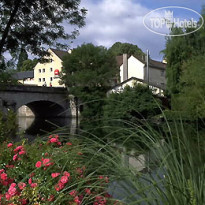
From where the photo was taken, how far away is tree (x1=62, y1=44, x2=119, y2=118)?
36.0 meters

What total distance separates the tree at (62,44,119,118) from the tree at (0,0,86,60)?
26999 mm

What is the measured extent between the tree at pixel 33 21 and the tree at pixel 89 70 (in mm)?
26999

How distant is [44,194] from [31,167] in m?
0.47

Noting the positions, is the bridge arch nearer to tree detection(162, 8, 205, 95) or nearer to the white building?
the white building

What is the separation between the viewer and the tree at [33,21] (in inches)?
293

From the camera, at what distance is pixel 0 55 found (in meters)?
7.49

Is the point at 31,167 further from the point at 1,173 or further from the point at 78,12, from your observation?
the point at 78,12

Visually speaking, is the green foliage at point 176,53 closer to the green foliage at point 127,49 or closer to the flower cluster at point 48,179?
the flower cluster at point 48,179

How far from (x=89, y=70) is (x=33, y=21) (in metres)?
28.8

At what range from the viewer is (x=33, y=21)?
770 cm

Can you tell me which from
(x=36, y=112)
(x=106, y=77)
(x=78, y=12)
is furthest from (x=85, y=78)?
(x=78, y=12)

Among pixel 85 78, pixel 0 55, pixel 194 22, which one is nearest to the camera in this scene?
pixel 0 55

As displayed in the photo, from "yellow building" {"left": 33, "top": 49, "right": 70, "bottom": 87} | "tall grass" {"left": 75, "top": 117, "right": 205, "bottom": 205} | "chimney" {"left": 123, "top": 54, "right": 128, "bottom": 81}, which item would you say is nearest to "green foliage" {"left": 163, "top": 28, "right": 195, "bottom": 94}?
"chimney" {"left": 123, "top": 54, "right": 128, "bottom": 81}

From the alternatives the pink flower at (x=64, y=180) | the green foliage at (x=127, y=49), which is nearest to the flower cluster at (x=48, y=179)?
the pink flower at (x=64, y=180)
